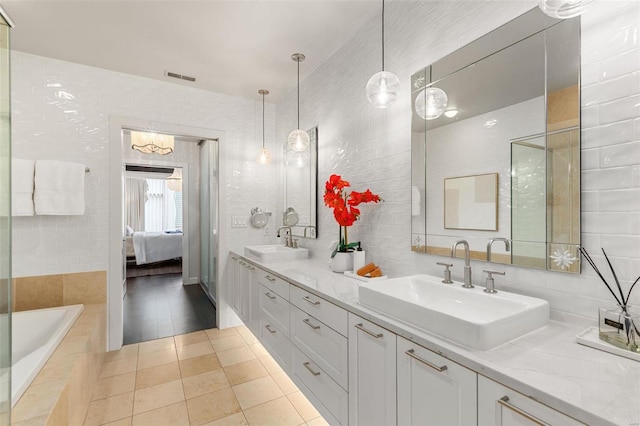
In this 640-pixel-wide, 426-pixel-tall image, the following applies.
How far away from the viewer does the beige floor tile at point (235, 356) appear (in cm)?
266

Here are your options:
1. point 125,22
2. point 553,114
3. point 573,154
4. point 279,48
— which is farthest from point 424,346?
point 125,22

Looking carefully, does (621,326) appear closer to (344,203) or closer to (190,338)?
(344,203)

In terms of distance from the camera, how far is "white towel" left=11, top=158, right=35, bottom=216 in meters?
2.38

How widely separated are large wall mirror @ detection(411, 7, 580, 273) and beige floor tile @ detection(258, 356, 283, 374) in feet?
5.39

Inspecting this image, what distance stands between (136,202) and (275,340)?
831 cm

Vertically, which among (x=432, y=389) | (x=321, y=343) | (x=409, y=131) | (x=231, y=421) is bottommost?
(x=231, y=421)

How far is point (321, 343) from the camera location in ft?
5.41

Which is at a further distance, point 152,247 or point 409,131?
point 152,247

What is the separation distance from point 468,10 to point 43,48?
10.6ft

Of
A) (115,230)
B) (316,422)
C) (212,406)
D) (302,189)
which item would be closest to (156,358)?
(212,406)

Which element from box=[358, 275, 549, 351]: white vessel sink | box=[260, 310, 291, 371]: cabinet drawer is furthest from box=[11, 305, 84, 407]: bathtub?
box=[358, 275, 549, 351]: white vessel sink

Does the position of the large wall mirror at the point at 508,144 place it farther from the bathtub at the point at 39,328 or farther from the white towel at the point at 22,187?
the white towel at the point at 22,187

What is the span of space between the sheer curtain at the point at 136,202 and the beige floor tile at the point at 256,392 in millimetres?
8007

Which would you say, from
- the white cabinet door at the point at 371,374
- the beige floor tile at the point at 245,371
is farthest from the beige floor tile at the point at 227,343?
the white cabinet door at the point at 371,374
